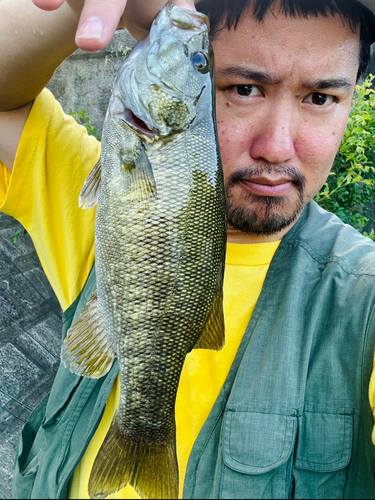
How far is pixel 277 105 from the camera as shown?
1473mm

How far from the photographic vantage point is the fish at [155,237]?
3.58ft

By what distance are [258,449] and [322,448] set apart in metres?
0.20

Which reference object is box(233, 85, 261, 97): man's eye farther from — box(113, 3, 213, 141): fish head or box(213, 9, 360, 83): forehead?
box(113, 3, 213, 141): fish head

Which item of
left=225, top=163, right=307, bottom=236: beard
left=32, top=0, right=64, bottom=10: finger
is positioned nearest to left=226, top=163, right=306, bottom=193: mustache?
left=225, top=163, right=307, bottom=236: beard

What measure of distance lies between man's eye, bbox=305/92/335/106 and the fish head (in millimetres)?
551

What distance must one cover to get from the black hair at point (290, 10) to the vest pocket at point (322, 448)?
4.62ft

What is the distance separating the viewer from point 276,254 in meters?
1.70

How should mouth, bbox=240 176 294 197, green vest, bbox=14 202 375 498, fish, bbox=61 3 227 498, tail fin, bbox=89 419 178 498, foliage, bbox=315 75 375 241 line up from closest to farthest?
tail fin, bbox=89 419 178 498, fish, bbox=61 3 227 498, green vest, bbox=14 202 375 498, mouth, bbox=240 176 294 197, foliage, bbox=315 75 375 241

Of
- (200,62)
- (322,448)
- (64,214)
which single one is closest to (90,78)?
(64,214)

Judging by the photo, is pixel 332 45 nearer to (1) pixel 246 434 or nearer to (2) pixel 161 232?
(2) pixel 161 232

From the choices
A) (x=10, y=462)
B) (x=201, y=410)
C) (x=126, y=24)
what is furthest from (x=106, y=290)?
(x=10, y=462)

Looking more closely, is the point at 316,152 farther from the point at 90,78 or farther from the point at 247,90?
the point at 90,78

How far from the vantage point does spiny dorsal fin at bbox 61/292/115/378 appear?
3.66 feet

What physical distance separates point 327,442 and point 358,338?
35 cm
